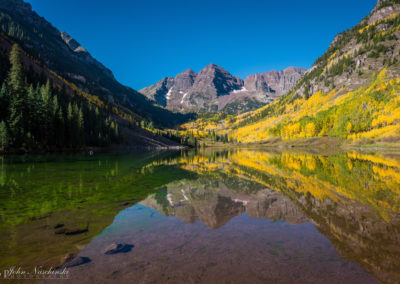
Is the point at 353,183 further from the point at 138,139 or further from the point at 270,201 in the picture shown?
the point at 138,139

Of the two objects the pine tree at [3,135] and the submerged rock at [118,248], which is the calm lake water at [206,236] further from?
the pine tree at [3,135]

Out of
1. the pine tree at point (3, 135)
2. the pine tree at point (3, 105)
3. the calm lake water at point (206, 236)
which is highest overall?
the pine tree at point (3, 105)

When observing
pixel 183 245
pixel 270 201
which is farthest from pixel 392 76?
pixel 183 245

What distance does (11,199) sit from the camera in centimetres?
1510

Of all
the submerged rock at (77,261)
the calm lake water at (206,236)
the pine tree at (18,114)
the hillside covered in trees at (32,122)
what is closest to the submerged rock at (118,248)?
the calm lake water at (206,236)

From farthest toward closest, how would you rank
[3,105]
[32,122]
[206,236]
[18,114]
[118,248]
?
1. [32,122]
2. [3,105]
3. [18,114]
4. [206,236]
5. [118,248]

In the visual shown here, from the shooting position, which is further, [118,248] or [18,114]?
[18,114]

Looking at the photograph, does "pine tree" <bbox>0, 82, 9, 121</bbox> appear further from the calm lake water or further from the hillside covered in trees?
the calm lake water

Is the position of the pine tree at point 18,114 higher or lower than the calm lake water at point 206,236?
higher

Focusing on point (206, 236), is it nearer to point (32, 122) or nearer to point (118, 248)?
point (118, 248)

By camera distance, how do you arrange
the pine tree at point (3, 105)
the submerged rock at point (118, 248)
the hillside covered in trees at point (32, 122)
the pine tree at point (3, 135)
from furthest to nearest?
the pine tree at point (3, 105)
the hillside covered in trees at point (32, 122)
the pine tree at point (3, 135)
the submerged rock at point (118, 248)

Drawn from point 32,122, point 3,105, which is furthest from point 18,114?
point 3,105

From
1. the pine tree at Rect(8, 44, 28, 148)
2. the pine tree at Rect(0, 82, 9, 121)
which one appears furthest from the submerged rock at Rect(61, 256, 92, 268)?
the pine tree at Rect(0, 82, 9, 121)

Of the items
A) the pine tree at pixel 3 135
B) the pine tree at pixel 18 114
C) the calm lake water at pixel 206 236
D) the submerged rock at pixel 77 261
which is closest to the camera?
the calm lake water at pixel 206 236
